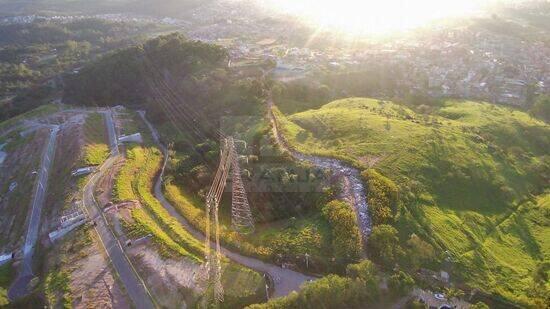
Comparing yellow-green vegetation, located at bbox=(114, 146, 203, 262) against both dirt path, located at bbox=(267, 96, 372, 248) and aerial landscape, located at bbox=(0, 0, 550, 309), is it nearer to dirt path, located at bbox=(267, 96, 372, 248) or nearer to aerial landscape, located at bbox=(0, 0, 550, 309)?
aerial landscape, located at bbox=(0, 0, 550, 309)

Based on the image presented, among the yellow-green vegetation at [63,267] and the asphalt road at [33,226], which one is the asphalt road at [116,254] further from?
the asphalt road at [33,226]

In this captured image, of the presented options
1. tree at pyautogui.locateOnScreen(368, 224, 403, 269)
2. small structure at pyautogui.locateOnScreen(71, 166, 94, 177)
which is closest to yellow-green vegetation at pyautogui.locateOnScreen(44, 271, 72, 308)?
small structure at pyautogui.locateOnScreen(71, 166, 94, 177)

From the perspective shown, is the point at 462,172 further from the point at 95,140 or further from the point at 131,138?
the point at 95,140

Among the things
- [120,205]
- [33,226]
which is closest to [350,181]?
[120,205]

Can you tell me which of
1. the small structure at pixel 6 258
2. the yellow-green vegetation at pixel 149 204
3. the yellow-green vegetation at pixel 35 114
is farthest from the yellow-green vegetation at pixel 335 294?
the yellow-green vegetation at pixel 35 114

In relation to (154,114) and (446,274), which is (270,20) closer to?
(154,114)

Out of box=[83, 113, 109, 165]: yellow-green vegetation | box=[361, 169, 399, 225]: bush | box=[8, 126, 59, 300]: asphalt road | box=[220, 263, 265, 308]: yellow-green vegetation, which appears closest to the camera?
box=[220, 263, 265, 308]: yellow-green vegetation
